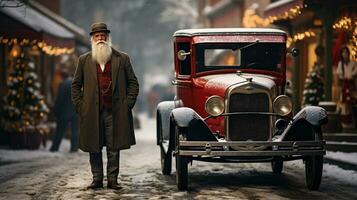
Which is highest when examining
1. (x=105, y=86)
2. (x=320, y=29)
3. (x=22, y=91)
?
(x=320, y=29)

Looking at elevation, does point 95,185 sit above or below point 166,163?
below

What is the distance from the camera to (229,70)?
1161 cm

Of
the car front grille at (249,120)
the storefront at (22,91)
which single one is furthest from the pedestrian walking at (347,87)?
the storefront at (22,91)

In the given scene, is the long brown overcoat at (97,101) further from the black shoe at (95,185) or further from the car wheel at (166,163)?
the car wheel at (166,163)

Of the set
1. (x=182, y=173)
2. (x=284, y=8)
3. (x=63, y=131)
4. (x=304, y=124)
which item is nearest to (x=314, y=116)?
(x=304, y=124)

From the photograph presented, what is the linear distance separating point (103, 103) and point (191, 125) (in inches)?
50.4

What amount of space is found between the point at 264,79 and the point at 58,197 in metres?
3.50

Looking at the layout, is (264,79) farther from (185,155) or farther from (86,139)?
(86,139)

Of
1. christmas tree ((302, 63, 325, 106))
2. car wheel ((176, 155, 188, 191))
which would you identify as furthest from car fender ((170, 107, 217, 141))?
christmas tree ((302, 63, 325, 106))

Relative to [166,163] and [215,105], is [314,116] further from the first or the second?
[166,163]

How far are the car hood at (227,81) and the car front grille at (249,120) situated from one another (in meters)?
0.21

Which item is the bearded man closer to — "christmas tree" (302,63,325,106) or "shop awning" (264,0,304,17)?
"shop awning" (264,0,304,17)

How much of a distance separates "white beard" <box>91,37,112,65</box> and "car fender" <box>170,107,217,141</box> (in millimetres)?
1212

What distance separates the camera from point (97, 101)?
10344 mm
